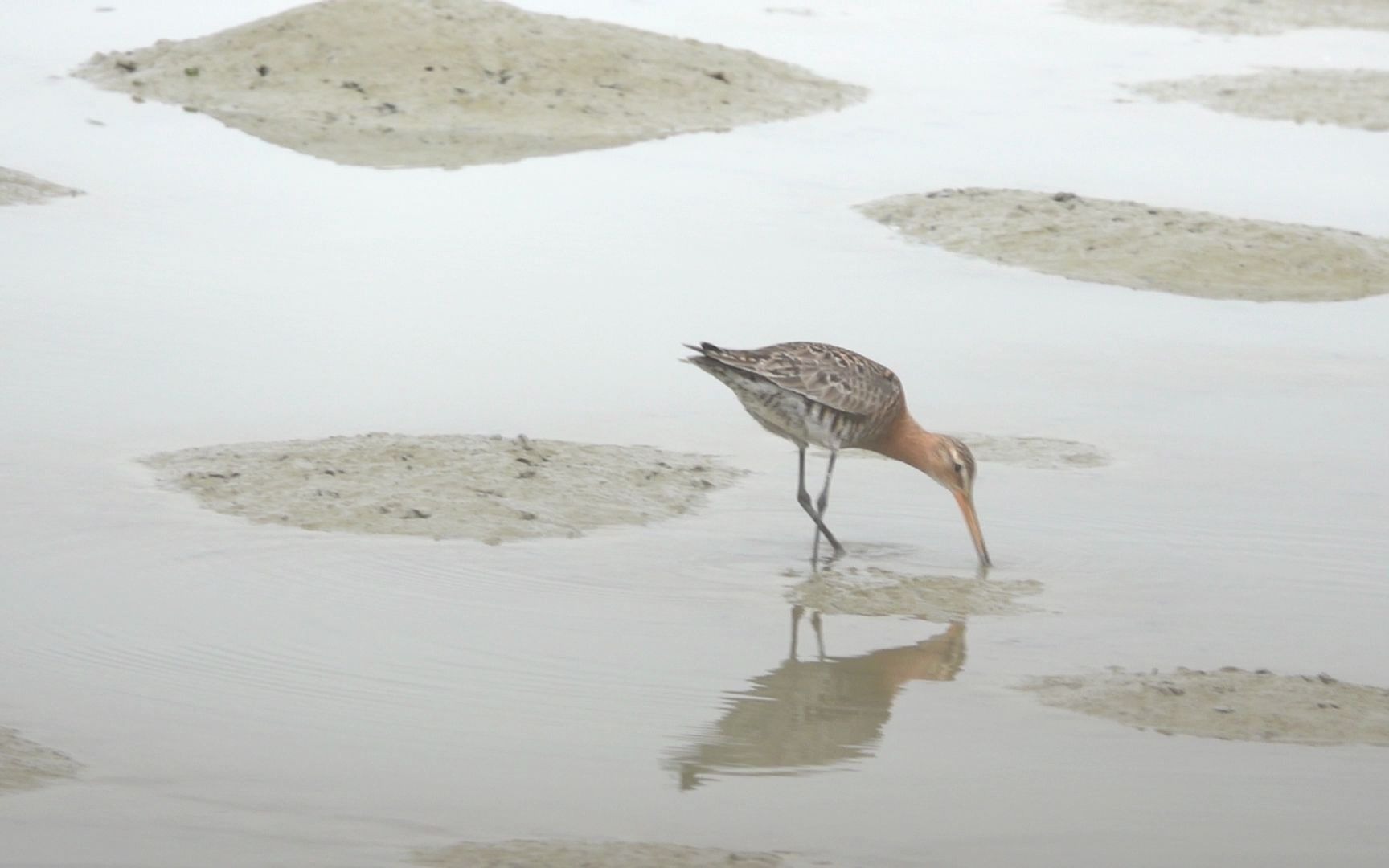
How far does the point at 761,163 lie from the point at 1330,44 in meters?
11.2

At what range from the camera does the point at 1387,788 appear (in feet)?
19.3

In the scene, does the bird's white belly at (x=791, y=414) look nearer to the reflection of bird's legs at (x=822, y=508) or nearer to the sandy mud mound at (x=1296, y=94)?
the reflection of bird's legs at (x=822, y=508)

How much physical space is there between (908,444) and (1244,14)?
20153mm

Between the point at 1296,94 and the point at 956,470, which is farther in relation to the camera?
the point at 1296,94

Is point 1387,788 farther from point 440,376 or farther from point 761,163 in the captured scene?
point 761,163

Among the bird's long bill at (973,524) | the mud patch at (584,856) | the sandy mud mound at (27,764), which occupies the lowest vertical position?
the mud patch at (584,856)

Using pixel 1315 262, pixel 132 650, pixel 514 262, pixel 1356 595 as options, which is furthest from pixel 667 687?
pixel 1315 262

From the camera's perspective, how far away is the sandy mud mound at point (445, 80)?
17.2 meters

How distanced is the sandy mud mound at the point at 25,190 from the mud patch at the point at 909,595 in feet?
25.5

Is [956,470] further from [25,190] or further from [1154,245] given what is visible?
[25,190]

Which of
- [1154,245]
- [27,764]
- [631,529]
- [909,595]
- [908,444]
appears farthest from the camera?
[1154,245]

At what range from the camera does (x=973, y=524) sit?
824 centimetres

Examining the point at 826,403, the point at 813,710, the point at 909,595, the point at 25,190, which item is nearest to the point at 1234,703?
the point at 813,710

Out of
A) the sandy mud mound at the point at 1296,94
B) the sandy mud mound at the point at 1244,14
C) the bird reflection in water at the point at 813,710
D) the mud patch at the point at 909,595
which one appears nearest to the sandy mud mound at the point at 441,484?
the mud patch at the point at 909,595
